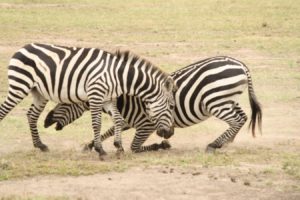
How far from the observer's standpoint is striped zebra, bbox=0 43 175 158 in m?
9.65

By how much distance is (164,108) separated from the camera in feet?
33.1

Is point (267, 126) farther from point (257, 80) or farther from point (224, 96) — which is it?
point (257, 80)

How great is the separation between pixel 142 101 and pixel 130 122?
446 millimetres

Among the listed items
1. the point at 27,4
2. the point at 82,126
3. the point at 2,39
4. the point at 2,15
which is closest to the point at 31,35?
the point at 2,39

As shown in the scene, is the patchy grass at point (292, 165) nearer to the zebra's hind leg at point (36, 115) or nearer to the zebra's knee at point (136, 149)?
the zebra's knee at point (136, 149)

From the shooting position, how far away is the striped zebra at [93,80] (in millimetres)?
9648

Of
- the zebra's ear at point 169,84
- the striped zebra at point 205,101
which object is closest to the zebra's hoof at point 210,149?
the striped zebra at point 205,101

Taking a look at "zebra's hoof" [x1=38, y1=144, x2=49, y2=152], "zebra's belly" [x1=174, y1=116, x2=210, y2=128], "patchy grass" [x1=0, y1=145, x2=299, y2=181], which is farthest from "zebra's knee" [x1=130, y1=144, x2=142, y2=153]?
"zebra's hoof" [x1=38, y1=144, x2=49, y2=152]

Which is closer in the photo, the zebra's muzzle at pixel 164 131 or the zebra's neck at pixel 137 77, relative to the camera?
the zebra's neck at pixel 137 77

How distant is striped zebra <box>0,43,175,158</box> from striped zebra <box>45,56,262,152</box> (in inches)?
11.4

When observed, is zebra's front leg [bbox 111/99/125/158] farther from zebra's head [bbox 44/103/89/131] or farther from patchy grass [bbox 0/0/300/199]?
zebra's head [bbox 44/103/89/131]

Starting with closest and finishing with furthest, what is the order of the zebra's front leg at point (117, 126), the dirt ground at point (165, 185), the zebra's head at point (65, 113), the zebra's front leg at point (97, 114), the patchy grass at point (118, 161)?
the dirt ground at point (165, 185)
the patchy grass at point (118, 161)
the zebra's front leg at point (97, 114)
the zebra's front leg at point (117, 126)
the zebra's head at point (65, 113)

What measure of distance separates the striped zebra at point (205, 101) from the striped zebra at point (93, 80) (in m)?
0.29

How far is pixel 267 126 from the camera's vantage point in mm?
12281
